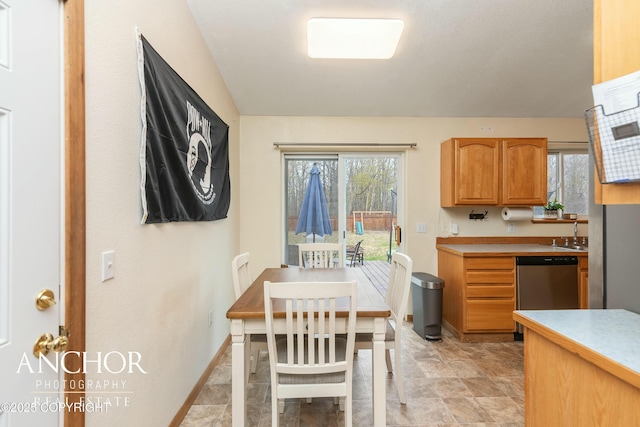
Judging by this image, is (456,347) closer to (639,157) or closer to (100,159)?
(639,157)

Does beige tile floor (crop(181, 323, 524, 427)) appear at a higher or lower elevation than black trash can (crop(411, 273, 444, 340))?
lower

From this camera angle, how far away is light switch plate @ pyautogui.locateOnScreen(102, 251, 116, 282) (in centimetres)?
118

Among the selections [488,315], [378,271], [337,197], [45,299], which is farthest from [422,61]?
[378,271]

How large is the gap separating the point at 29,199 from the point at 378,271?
14.8 feet

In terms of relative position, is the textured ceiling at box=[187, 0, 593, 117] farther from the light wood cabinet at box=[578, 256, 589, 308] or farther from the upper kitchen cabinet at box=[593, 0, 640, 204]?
the light wood cabinet at box=[578, 256, 589, 308]

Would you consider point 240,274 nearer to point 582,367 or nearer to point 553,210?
point 582,367

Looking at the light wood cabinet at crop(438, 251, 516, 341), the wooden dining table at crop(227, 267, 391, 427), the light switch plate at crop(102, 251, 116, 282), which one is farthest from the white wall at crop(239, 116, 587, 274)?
the light switch plate at crop(102, 251, 116, 282)

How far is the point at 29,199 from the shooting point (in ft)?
2.81

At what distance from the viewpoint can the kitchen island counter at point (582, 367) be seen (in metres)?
0.78

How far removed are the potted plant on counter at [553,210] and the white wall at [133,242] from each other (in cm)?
401

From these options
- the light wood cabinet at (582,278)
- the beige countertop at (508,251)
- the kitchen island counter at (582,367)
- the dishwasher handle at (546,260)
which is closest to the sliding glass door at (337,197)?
the beige countertop at (508,251)

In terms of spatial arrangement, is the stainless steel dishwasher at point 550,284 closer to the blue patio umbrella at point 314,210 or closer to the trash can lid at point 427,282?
the trash can lid at point 427,282

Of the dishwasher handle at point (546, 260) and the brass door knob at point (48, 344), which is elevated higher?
the brass door knob at point (48, 344)

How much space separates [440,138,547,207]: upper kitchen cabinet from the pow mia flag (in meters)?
2.60
